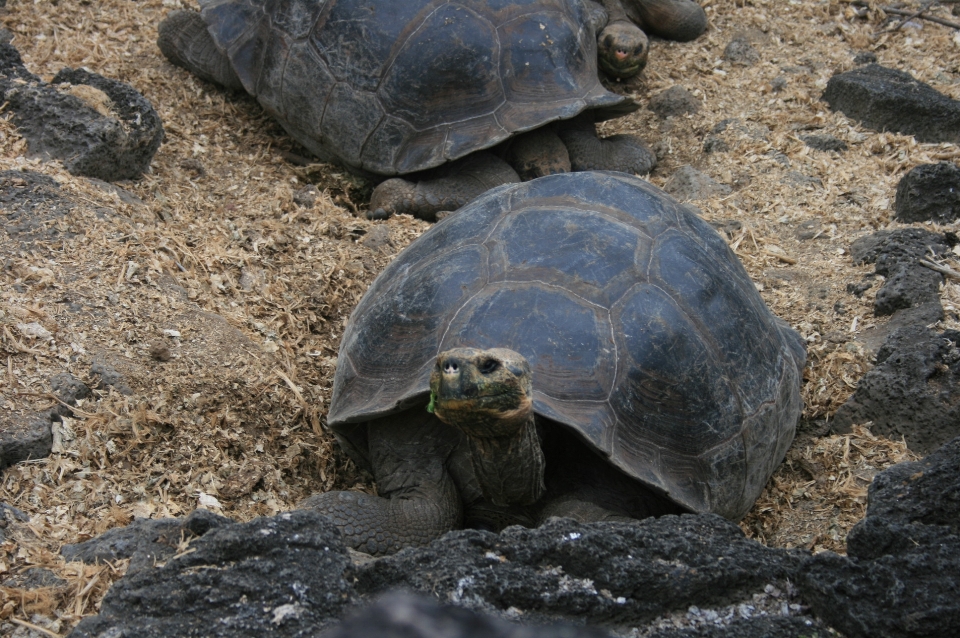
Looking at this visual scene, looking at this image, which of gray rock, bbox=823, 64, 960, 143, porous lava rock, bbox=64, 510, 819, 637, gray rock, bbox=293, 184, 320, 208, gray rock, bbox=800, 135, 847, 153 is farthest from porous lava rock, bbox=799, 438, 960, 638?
gray rock, bbox=823, 64, 960, 143

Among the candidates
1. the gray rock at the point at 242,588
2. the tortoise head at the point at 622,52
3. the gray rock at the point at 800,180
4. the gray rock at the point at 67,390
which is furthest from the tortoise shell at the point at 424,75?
the gray rock at the point at 242,588

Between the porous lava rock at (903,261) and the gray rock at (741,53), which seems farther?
the gray rock at (741,53)

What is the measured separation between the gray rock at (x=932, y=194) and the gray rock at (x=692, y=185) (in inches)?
33.6

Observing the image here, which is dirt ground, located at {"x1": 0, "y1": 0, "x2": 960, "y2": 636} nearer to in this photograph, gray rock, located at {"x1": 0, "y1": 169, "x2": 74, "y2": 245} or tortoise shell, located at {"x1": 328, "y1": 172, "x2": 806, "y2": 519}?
gray rock, located at {"x1": 0, "y1": 169, "x2": 74, "y2": 245}

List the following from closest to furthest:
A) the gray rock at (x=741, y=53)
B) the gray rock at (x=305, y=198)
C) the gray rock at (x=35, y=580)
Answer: the gray rock at (x=35, y=580) < the gray rock at (x=305, y=198) < the gray rock at (x=741, y=53)

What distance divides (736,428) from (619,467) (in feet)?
1.48

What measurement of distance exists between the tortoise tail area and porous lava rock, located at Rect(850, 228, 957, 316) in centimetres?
337

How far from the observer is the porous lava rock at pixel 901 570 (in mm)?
1608

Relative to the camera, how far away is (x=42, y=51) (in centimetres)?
507

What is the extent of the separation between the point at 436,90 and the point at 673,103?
1.66 metres

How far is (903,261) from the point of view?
149 inches

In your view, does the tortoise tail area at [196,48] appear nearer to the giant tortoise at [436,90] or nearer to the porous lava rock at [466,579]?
the giant tortoise at [436,90]

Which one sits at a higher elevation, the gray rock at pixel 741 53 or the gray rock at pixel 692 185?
the gray rock at pixel 741 53

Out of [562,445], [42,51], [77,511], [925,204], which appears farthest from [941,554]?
[42,51]
